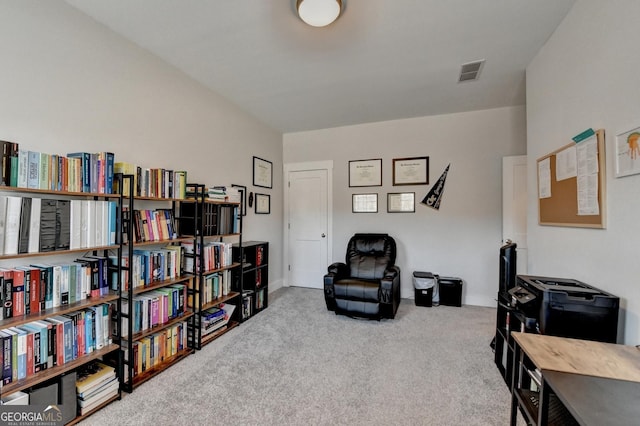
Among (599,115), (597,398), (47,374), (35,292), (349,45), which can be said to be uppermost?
(349,45)

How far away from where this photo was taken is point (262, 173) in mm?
4016

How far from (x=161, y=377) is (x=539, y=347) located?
237 cm

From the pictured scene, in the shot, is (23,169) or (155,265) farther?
(155,265)

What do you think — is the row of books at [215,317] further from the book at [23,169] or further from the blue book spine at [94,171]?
the book at [23,169]

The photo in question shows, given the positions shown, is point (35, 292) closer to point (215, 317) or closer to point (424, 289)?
point (215, 317)

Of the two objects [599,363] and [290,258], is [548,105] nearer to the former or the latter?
[599,363]

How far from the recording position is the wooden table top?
0.94 m

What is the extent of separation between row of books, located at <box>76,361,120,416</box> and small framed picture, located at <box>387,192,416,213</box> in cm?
351

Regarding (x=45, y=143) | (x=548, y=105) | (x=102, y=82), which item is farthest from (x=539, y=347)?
(x=102, y=82)

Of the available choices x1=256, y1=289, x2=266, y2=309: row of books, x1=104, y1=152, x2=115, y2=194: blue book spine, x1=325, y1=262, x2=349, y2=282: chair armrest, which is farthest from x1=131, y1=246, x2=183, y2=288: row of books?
x1=325, y1=262, x2=349, y2=282: chair armrest

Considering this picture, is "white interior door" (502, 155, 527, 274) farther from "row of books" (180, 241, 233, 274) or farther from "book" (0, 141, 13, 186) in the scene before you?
"book" (0, 141, 13, 186)

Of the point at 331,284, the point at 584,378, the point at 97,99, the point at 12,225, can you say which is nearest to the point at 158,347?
the point at 12,225

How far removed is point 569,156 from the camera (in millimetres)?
1781

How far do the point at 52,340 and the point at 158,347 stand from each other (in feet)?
2.39
